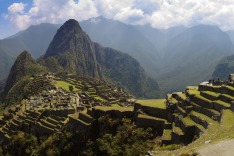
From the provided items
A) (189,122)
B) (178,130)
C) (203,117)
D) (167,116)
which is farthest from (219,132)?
(167,116)

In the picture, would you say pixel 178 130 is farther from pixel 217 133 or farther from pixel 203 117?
pixel 217 133

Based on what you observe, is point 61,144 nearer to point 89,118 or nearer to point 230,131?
point 89,118

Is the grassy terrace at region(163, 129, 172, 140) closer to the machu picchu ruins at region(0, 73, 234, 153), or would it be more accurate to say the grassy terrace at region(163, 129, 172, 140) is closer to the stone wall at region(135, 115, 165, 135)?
the machu picchu ruins at region(0, 73, 234, 153)

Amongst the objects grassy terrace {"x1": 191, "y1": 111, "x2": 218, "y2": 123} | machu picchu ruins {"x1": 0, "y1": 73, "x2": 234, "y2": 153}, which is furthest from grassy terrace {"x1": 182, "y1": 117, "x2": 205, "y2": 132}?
grassy terrace {"x1": 191, "y1": 111, "x2": 218, "y2": 123}

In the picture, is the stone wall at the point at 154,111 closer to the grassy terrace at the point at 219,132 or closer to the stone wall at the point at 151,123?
the stone wall at the point at 151,123

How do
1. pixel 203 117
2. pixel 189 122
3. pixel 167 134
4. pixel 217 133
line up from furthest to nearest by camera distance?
pixel 167 134
pixel 189 122
pixel 203 117
pixel 217 133

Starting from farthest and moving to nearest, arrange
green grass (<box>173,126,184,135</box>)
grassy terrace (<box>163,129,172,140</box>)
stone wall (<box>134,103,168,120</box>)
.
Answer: stone wall (<box>134,103,168,120</box>) < grassy terrace (<box>163,129,172,140</box>) < green grass (<box>173,126,184,135</box>)

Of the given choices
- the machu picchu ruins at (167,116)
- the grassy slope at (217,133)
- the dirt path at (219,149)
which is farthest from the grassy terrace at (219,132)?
the dirt path at (219,149)

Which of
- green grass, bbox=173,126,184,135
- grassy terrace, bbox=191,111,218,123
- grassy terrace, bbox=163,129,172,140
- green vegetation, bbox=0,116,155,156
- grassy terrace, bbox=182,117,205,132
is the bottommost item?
green vegetation, bbox=0,116,155,156

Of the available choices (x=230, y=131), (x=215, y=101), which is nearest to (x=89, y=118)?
(x=215, y=101)
